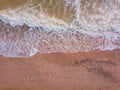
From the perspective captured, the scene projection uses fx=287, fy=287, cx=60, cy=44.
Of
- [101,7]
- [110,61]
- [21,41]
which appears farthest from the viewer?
[110,61]

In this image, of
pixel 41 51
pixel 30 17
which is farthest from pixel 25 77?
pixel 30 17

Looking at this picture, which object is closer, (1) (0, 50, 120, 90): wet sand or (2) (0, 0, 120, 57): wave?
(2) (0, 0, 120, 57): wave

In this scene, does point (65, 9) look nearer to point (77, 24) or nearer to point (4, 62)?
point (77, 24)

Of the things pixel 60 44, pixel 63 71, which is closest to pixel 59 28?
pixel 60 44

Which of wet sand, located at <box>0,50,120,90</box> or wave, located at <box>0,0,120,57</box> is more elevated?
wave, located at <box>0,0,120,57</box>

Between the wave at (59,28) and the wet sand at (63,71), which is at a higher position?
the wave at (59,28)
